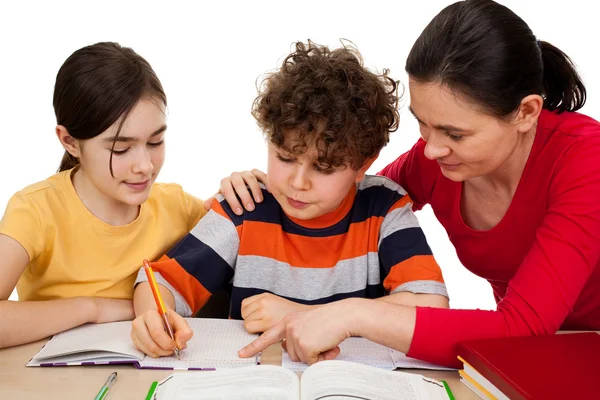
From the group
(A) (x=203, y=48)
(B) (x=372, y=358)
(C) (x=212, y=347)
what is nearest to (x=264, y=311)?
(C) (x=212, y=347)

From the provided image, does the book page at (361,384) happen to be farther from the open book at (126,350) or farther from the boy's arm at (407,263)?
the boy's arm at (407,263)

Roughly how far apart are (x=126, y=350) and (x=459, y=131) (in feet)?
2.34

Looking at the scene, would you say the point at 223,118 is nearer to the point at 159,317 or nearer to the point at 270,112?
the point at 270,112

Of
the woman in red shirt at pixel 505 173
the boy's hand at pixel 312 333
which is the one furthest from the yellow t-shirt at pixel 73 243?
the boy's hand at pixel 312 333

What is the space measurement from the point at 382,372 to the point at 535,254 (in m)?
0.36

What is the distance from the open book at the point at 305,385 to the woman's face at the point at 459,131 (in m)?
0.44

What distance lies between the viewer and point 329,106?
143 centimetres

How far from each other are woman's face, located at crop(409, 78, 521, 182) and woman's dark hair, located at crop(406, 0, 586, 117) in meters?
0.02

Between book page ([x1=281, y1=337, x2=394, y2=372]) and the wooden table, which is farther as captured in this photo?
book page ([x1=281, y1=337, x2=394, y2=372])

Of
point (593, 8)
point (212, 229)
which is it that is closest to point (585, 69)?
point (593, 8)

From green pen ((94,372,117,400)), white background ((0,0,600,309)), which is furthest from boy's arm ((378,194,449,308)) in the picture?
white background ((0,0,600,309))

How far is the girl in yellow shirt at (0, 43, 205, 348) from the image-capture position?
141cm

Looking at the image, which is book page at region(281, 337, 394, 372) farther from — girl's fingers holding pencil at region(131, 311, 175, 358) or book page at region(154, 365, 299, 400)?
girl's fingers holding pencil at region(131, 311, 175, 358)

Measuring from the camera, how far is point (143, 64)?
1.54m
